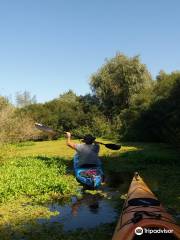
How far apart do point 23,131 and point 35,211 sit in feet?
102

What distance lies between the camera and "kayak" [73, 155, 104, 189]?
15.0 m

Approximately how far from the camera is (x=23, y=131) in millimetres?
42562

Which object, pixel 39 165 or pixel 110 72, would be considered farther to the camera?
pixel 110 72

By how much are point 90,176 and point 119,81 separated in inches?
1665

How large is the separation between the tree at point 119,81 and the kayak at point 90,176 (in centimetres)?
3981

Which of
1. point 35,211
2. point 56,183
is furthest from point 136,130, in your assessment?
point 35,211

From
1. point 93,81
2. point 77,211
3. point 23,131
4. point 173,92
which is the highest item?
point 93,81

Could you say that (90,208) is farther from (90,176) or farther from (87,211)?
(90,176)

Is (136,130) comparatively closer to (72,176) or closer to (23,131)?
(23,131)

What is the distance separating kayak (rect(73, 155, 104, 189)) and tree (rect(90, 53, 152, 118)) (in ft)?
131

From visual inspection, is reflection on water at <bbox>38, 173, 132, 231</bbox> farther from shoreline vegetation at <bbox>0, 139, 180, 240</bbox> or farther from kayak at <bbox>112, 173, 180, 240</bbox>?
kayak at <bbox>112, 173, 180, 240</bbox>
